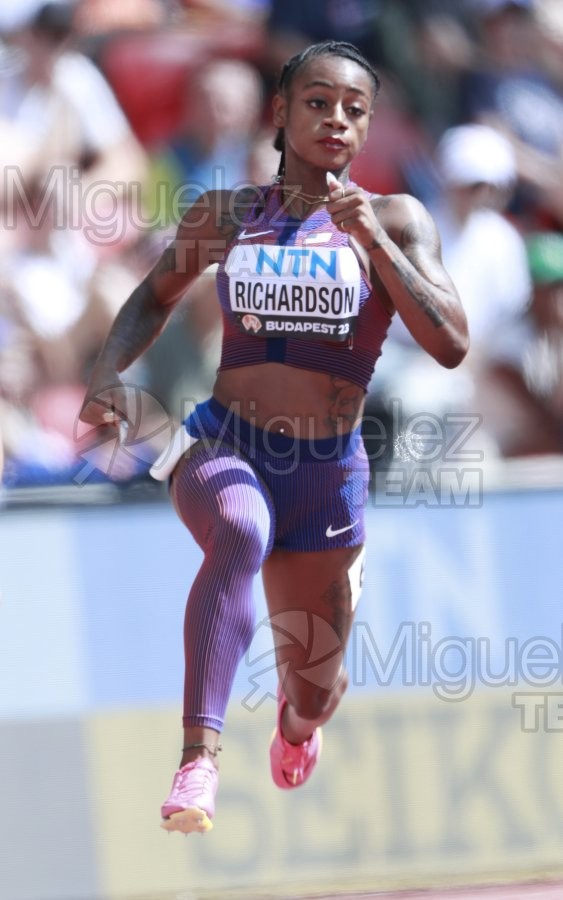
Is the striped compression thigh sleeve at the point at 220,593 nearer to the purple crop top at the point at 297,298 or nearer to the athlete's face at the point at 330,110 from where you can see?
the purple crop top at the point at 297,298

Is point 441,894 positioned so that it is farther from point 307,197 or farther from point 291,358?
point 307,197

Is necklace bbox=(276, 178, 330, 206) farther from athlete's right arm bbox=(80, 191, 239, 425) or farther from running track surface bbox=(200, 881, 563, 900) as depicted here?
running track surface bbox=(200, 881, 563, 900)

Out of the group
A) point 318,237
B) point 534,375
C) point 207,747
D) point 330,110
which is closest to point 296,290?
point 318,237

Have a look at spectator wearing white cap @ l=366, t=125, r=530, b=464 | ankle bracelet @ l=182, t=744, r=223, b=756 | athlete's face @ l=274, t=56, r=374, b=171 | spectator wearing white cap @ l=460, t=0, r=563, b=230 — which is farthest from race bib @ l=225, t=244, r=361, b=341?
spectator wearing white cap @ l=460, t=0, r=563, b=230

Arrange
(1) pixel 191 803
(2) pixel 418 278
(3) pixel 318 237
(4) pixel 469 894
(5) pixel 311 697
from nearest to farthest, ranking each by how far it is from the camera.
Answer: (1) pixel 191 803 → (2) pixel 418 278 → (3) pixel 318 237 → (5) pixel 311 697 → (4) pixel 469 894

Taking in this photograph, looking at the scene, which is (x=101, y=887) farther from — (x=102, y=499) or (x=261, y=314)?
(x=261, y=314)

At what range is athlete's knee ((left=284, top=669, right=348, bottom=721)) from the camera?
4238 millimetres

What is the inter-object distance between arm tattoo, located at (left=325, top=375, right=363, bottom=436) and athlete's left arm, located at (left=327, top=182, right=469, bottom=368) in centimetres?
34

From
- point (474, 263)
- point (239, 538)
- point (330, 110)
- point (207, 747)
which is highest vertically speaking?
point (474, 263)

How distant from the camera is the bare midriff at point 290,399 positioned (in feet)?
12.2

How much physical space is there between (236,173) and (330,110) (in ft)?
9.88

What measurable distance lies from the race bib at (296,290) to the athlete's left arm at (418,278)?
148 mm

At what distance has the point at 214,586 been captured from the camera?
3.38 metres

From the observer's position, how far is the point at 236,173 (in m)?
6.56
